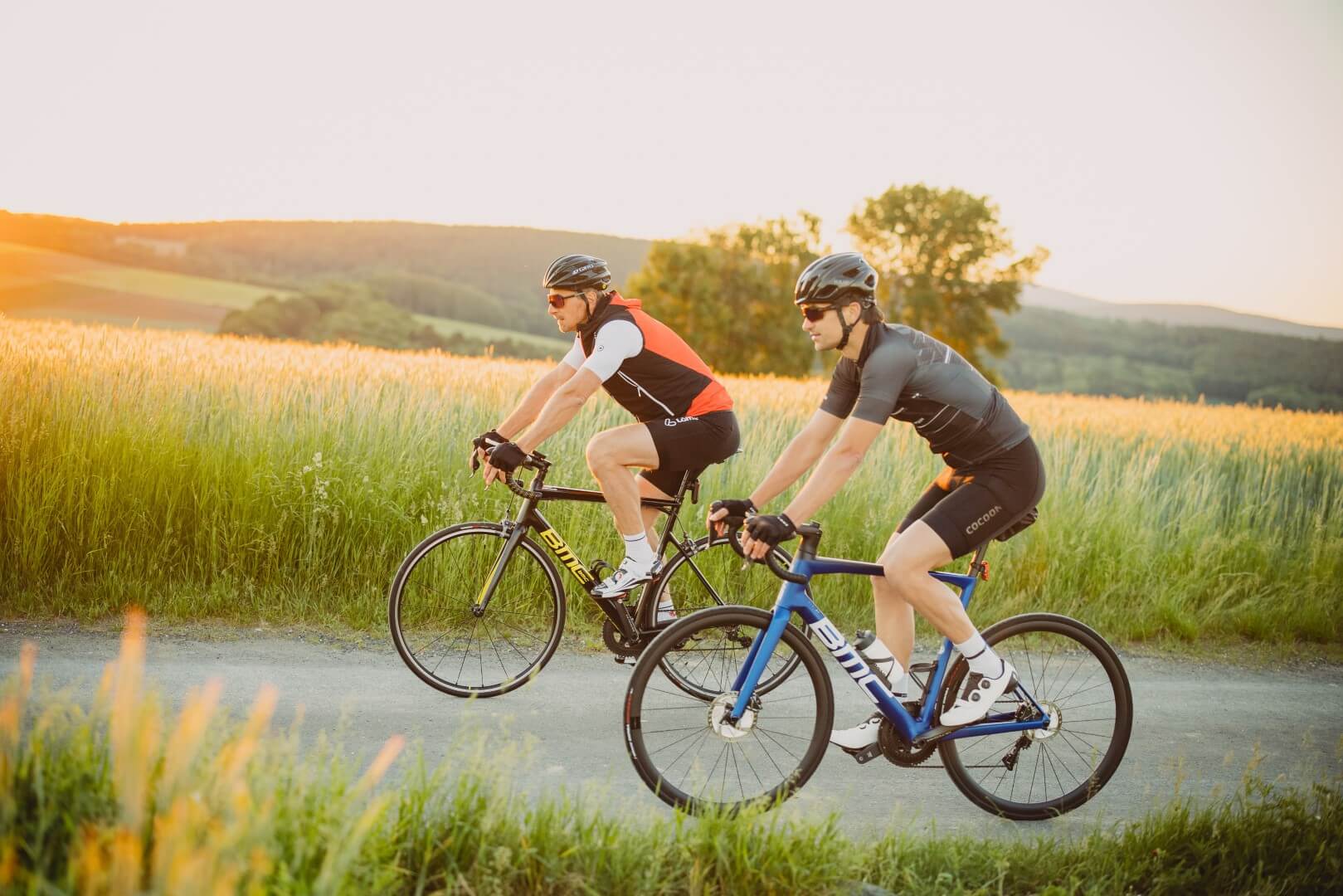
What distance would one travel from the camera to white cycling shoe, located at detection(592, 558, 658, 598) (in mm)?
5797

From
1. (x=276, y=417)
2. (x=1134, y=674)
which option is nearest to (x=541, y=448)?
(x=276, y=417)

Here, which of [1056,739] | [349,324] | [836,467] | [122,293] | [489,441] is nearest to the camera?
[836,467]

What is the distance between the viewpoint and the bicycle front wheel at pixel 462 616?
5.67m

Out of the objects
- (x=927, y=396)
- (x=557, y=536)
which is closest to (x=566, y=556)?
(x=557, y=536)

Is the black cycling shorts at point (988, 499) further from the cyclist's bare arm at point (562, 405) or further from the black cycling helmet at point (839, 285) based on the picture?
the cyclist's bare arm at point (562, 405)

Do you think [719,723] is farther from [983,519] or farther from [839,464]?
[983,519]

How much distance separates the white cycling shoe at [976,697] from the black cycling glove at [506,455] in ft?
8.37

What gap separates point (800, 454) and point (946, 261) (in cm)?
6216

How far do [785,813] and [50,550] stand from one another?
224 inches

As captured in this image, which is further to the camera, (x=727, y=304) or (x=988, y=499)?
(x=727, y=304)

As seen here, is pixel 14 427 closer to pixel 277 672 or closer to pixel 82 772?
pixel 277 672

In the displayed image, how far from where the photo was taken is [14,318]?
11109 millimetres

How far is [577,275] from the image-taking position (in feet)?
18.7

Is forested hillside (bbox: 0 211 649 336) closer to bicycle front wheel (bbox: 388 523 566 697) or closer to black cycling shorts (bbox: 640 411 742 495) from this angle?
bicycle front wheel (bbox: 388 523 566 697)
